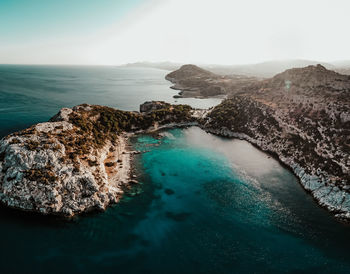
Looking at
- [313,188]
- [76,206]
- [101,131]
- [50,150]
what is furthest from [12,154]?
[313,188]

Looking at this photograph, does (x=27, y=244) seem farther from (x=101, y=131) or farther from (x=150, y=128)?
(x=150, y=128)

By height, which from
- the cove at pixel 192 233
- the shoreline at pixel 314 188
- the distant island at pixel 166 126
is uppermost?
the distant island at pixel 166 126

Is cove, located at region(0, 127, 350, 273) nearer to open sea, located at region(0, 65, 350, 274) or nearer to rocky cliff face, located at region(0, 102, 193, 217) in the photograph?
open sea, located at region(0, 65, 350, 274)

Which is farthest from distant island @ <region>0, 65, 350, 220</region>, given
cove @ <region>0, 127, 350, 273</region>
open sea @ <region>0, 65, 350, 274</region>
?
cove @ <region>0, 127, 350, 273</region>

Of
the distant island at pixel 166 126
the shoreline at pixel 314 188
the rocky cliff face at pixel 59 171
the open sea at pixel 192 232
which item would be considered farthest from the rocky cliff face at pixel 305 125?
the rocky cliff face at pixel 59 171

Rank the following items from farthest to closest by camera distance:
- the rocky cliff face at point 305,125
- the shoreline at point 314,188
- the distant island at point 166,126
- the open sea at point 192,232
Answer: the rocky cliff face at point 305,125 → the shoreline at point 314,188 → the distant island at point 166,126 → the open sea at point 192,232

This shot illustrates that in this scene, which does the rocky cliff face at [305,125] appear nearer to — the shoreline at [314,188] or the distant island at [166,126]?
the shoreline at [314,188]

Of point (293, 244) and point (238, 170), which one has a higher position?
point (238, 170)

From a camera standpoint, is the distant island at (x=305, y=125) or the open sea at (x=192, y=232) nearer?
the open sea at (x=192, y=232)
